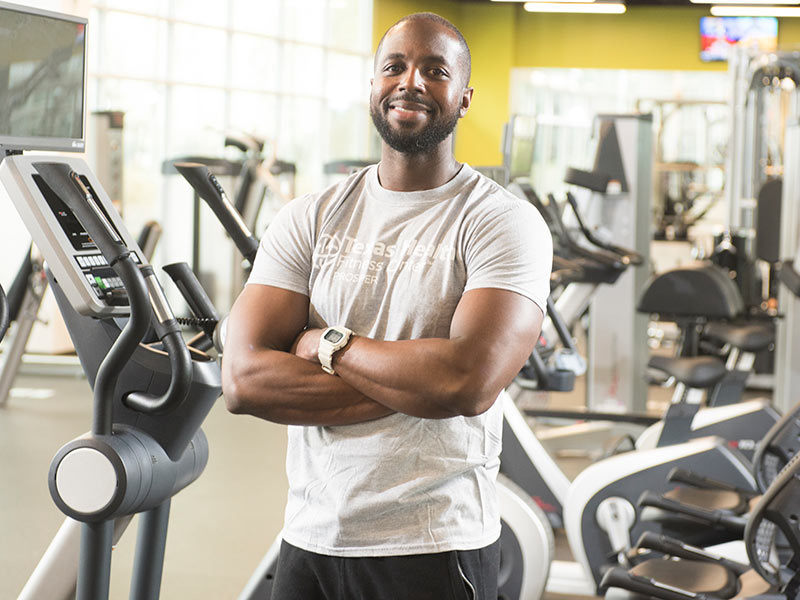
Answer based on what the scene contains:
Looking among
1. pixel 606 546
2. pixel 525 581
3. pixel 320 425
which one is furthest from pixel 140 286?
pixel 606 546

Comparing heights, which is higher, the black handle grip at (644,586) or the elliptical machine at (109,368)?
the elliptical machine at (109,368)

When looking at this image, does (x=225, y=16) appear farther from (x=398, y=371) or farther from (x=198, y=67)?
(x=398, y=371)

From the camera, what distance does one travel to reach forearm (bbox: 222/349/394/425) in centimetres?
147

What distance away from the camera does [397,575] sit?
4.75ft

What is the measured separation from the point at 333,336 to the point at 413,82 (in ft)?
1.27

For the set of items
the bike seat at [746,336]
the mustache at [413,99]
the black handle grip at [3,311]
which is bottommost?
the bike seat at [746,336]

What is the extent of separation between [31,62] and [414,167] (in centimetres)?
92

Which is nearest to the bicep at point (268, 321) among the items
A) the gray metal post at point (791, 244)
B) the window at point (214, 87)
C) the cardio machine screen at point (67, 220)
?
the cardio machine screen at point (67, 220)

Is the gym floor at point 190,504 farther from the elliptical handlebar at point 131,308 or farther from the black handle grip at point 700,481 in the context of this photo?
the elliptical handlebar at point 131,308

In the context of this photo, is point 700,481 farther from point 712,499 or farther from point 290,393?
point 290,393

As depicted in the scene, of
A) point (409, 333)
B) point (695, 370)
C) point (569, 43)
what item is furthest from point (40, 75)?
point (569, 43)

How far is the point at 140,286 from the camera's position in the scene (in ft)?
5.94

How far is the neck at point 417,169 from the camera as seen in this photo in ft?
5.02

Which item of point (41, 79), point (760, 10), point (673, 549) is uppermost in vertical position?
point (760, 10)
